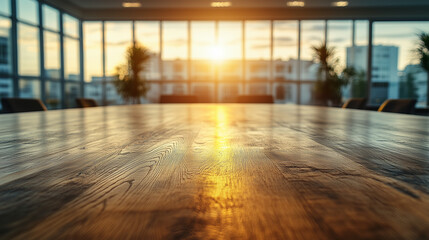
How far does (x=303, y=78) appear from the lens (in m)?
9.53

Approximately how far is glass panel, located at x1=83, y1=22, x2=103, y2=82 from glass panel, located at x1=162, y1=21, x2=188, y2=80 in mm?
2168

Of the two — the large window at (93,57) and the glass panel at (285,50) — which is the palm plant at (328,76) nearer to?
the glass panel at (285,50)

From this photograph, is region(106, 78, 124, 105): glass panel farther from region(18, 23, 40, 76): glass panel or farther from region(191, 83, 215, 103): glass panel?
region(18, 23, 40, 76): glass panel

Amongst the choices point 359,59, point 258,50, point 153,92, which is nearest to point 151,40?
point 153,92

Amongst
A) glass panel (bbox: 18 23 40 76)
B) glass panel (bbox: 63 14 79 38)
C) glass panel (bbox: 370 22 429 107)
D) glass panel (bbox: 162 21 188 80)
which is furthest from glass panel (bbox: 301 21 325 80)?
glass panel (bbox: 18 23 40 76)

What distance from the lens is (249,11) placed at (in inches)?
365

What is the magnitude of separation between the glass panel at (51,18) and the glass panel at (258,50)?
589 centimetres

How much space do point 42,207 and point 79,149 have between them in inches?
14.4

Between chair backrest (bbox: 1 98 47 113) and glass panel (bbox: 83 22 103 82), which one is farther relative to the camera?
glass panel (bbox: 83 22 103 82)

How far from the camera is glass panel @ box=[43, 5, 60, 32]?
789 centimetres

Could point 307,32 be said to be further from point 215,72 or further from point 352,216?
point 352,216

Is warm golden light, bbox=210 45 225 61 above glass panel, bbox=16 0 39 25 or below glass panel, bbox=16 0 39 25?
below

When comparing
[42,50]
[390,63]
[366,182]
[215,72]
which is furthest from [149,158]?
[390,63]

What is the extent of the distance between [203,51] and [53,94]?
4870 millimetres
